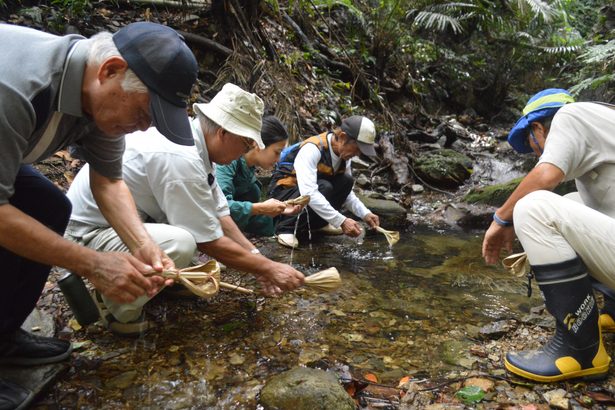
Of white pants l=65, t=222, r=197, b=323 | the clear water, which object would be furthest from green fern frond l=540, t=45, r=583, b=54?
white pants l=65, t=222, r=197, b=323

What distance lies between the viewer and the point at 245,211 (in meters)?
3.68

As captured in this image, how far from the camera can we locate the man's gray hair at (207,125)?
104 inches

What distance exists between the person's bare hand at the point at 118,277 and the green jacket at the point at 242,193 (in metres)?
1.82

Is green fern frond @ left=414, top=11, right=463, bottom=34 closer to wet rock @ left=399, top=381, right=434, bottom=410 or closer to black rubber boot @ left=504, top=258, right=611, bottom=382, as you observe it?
black rubber boot @ left=504, top=258, right=611, bottom=382

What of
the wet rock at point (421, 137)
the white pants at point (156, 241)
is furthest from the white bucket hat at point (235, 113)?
the wet rock at point (421, 137)

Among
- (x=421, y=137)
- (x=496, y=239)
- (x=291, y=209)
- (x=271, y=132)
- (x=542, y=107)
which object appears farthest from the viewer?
(x=421, y=137)

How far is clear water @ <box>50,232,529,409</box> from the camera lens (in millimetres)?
2135

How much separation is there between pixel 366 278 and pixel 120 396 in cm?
242

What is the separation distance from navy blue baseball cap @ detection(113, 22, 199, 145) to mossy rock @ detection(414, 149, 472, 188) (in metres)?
6.96

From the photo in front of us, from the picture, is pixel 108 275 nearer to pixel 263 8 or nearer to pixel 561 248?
pixel 561 248

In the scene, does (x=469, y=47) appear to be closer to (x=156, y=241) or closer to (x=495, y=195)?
(x=495, y=195)

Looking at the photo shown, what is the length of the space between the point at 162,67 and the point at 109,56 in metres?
0.21

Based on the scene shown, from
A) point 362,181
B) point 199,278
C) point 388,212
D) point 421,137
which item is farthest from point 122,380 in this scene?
point 421,137

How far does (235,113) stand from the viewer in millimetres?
2625
